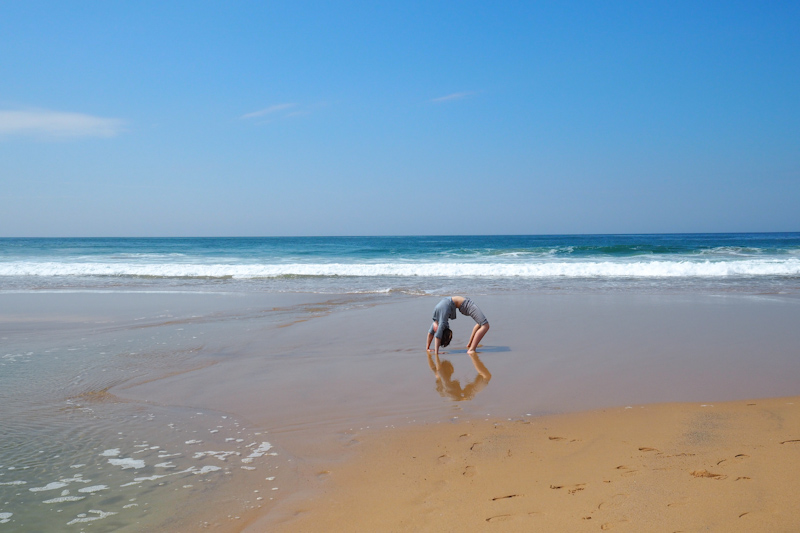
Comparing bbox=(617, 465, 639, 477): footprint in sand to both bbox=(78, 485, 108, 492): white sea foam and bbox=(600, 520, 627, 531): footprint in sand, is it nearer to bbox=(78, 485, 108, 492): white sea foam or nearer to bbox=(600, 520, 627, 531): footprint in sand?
bbox=(600, 520, 627, 531): footprint in sand

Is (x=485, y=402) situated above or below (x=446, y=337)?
below

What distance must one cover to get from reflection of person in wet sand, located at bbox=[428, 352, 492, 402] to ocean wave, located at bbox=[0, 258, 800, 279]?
13.6 meters

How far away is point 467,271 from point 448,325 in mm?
14600

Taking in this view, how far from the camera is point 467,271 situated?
22.2m

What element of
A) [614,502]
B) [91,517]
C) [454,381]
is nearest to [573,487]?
[614,502]

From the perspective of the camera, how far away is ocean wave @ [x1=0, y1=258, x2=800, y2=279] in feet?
66.4

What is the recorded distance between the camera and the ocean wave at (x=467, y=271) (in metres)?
20.2

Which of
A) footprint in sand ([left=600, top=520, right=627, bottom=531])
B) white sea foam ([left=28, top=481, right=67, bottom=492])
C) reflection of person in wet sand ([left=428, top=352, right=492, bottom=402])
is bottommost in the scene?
white sea foam ([left=28, top=481, right=67, bottom=492])

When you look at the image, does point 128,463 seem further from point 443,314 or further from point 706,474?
point 443,314

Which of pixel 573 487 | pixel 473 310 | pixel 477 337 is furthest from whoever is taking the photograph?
pixel 473 310

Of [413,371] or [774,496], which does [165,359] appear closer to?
[413,371]

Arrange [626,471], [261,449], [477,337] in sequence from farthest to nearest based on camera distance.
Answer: [477,337] < [261,449] < [626,471]

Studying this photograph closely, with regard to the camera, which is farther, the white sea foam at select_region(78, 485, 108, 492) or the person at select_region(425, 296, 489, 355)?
the person at select_region(425, 296, 489, 355)

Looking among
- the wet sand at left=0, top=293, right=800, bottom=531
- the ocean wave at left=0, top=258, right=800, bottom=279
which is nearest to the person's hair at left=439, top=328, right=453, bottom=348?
the wet sand at left=0, top=293, right=800, bottom=531
